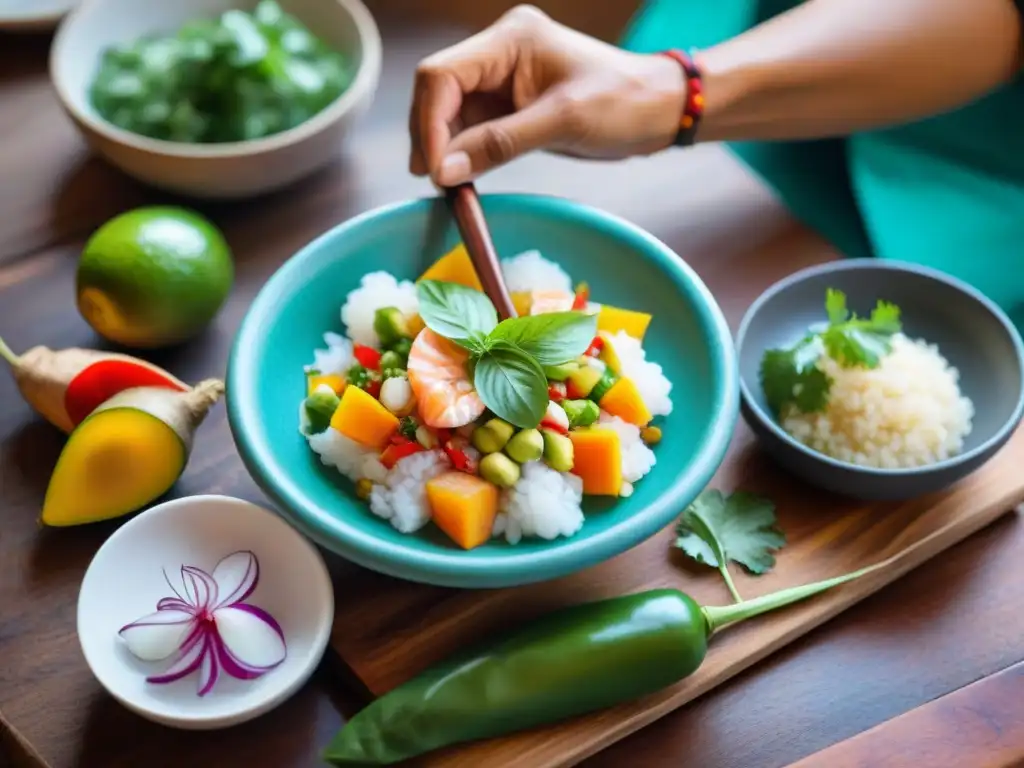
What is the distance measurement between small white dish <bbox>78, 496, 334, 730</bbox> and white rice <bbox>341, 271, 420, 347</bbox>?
33 centimetres

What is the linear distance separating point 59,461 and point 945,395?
1.30 metres

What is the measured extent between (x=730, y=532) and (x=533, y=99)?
0.83m

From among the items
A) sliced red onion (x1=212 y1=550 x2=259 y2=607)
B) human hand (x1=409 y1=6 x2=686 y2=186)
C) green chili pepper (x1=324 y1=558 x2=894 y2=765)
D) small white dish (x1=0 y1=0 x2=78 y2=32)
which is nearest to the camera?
green chili pepper (x1=324 y1=558 x2=894 y2=765)

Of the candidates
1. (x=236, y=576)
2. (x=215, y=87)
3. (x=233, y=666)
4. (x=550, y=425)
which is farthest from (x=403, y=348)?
(x=215, y=87)

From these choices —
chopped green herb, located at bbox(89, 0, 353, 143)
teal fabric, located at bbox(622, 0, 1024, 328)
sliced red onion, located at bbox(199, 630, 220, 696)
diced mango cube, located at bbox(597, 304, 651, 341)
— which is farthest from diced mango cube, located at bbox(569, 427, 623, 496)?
chopped green herb, located at bbox(89, 0, 353, 143)

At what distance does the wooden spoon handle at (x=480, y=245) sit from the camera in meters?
1.53

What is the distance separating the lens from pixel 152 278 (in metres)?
1.59

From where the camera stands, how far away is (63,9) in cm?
228

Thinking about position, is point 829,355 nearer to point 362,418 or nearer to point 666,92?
point 666,92

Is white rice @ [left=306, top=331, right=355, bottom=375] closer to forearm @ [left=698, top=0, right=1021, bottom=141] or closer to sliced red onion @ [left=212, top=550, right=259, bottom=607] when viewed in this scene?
sliced red onion @ [left=212, top=550, right=259, bottom=607]

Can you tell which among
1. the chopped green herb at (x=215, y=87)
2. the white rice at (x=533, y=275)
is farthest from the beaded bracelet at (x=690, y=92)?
the chopped green herb at (x=215, y=87)

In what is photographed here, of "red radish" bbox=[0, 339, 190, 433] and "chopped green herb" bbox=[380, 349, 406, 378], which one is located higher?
"chopped green herb" bbox=[380, 349, 406, 378]

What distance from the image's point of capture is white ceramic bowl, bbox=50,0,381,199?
180cm

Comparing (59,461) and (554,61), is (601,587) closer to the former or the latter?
(59,461)
